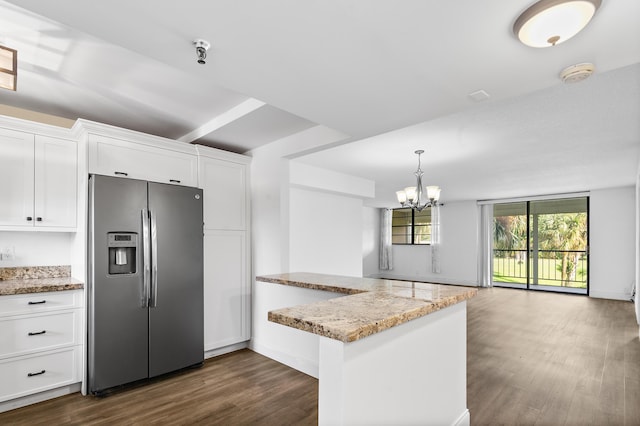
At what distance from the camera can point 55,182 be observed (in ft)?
9.68

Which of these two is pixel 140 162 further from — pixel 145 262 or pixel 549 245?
pixel 549 245

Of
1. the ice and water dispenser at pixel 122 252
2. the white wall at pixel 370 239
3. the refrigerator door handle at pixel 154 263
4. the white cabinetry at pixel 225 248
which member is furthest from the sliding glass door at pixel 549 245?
the ice and water dispenser at pixel 122 252

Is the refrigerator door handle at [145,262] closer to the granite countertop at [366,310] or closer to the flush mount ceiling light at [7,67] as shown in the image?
the flush mount ceiling light at [7,67]

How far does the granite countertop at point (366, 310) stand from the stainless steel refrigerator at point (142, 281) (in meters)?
1.65

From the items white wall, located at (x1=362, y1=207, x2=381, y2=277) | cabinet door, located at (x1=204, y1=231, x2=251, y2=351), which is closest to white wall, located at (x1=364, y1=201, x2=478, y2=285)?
white wall, located at (x1=362, y1=207, x2=381, y2=277)

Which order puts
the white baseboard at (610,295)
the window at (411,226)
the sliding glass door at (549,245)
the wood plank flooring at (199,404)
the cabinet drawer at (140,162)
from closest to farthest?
1. the wood plank flooring at (199,404)
2. the cabinet drawer at (140,162)
3. the white baseboard at (610,295)
4. the sliding glass door at (549,245)
5. the window at (411,226)

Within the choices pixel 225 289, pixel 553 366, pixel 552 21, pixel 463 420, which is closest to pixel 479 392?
pixel 463 420

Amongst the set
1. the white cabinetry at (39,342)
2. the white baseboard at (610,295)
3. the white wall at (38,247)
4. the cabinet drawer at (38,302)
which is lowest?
the white baseboard at (610,295)

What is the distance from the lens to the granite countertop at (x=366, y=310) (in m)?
1.25

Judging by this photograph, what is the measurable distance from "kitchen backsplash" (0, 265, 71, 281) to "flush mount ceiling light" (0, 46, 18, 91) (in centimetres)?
201

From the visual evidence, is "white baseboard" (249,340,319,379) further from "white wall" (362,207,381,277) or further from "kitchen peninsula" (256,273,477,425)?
"white wall" (362,207,381,277)

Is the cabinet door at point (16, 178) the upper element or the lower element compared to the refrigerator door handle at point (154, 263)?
upper

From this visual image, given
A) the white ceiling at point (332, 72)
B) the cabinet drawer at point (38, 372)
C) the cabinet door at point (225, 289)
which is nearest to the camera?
the white ceiling at point (332, 72)

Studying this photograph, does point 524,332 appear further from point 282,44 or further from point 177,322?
point 282,44
